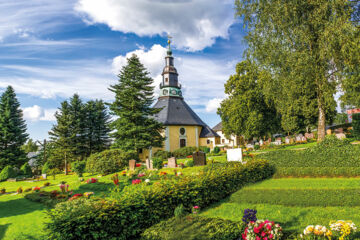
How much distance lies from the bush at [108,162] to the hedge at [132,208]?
15.1 meters

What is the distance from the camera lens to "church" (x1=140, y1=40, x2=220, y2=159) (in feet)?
112

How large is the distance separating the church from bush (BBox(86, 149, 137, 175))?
8399 millimetres

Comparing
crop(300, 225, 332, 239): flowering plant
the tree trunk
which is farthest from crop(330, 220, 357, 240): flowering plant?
the tree trunk

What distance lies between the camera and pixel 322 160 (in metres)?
11.9

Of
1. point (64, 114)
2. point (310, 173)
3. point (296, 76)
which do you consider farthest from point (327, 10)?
point (64, 114)

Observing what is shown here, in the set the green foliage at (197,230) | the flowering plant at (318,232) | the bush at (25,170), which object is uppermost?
the flowering plant at (318,232)

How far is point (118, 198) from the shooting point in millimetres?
6125

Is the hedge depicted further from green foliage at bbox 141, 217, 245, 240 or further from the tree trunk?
the tree trunk

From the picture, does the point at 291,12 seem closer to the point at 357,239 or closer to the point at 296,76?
the point at 296,76

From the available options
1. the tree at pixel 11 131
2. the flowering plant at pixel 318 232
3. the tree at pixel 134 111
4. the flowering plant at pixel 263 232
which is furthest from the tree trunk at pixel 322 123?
the tree at pixel 11 131

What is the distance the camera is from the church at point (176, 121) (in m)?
34.2

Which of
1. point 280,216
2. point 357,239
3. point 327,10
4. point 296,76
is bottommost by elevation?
point 280,216

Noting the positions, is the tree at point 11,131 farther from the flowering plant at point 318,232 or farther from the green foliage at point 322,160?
the flowering plant at point 318,232

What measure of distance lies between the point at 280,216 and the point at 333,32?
12.2 meters
